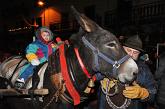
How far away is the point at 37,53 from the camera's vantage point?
5512 millimetres

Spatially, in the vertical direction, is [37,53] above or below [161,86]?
above

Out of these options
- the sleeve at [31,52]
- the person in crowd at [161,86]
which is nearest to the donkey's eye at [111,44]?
the sleeve at [31,52]

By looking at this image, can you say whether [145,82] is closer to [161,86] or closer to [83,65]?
[83,65]

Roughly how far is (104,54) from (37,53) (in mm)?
1642

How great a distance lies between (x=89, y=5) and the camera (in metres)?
31.5

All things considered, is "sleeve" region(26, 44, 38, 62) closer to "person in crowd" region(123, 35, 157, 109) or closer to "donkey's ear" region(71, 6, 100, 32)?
"donkey's ear" region(71, 6, 100, 32)

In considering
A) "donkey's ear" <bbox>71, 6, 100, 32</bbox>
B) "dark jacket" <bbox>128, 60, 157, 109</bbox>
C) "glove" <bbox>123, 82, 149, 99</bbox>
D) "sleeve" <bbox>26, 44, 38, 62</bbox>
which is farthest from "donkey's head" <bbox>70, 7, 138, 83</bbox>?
"sleeve" <bbox>26, 44, 38, 62</bbox>

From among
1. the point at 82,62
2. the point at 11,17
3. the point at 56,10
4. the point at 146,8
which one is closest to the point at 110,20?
the point at 146,8

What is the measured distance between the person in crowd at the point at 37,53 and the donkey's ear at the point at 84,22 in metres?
1.08

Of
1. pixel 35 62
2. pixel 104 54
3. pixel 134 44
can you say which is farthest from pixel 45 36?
pixel 104 54

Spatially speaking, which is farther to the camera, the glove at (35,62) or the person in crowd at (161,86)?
the person in crowd at (161,86)

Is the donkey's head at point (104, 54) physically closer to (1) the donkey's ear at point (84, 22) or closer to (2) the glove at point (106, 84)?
(1) the donkey's ear at point (84, 22)

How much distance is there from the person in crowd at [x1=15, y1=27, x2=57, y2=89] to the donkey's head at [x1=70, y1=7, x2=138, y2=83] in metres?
0.98

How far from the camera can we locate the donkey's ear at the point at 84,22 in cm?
424
